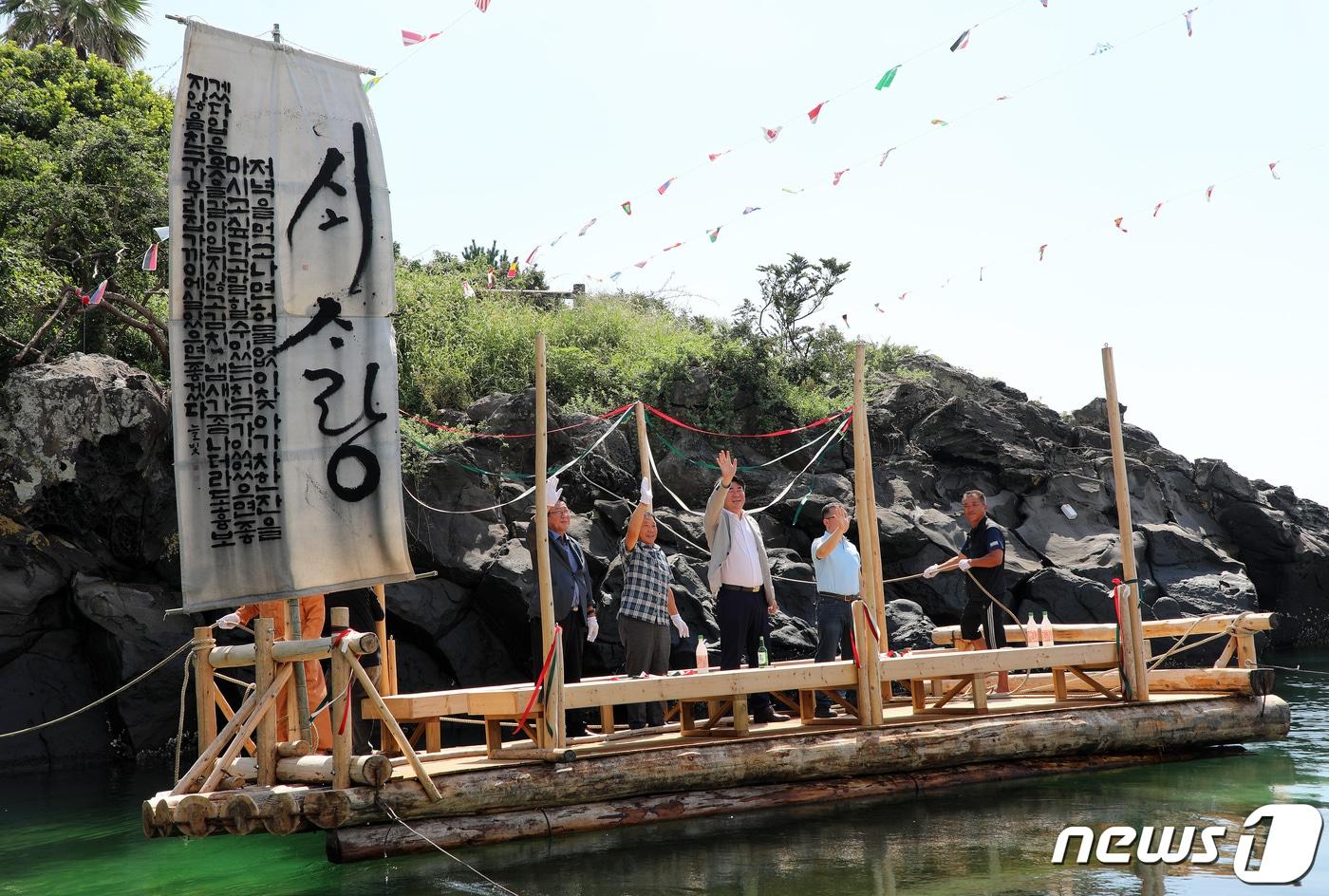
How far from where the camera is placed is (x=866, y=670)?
908 centimetres

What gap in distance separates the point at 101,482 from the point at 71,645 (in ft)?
7.30

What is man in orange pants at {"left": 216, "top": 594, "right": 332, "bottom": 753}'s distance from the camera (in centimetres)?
809

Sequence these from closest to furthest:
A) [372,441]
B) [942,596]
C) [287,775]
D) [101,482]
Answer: [287,775] < [372,441] < [101,482] < [942,596]

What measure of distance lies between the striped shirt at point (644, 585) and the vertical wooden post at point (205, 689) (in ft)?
10.4

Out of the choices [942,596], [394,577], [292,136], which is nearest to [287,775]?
[394,577]

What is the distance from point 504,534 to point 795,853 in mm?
9148

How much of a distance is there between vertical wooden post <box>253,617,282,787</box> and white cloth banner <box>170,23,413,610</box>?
812mm

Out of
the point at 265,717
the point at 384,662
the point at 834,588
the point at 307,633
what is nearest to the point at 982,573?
the point at 834,588

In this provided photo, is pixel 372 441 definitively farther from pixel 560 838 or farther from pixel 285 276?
pixel 560 838

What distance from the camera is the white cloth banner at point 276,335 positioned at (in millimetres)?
8188

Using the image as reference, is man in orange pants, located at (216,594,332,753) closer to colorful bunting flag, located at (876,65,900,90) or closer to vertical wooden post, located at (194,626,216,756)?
vertical wooden post, located at (194,626,216,756)

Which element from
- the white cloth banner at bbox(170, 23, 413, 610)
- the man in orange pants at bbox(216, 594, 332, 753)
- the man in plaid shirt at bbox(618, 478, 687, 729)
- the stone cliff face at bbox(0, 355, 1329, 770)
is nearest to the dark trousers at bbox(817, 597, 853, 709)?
the man in plaid shirt at bbox(618, 478, 687, 729)

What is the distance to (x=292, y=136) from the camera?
8.70m

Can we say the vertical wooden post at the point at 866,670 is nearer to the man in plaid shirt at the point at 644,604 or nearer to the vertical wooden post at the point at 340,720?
the man in plaid shirt at the point at 644,604
